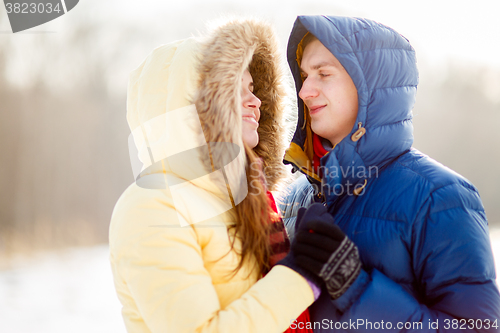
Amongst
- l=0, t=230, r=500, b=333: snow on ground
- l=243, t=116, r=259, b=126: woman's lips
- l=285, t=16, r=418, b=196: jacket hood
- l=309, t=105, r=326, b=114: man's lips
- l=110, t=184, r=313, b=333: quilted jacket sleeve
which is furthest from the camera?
l=0, t=230, r=500, b=333: snow on ground

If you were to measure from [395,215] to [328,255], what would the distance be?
29 centimetres

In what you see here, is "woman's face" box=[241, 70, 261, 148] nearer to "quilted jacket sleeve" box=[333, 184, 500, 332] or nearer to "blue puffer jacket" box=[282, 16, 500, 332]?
"blue puffer jacket" box=[282, 16, 500, 332]

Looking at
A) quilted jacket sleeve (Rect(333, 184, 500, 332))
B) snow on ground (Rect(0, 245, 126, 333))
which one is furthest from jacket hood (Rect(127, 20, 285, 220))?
snow on ground (Rect(0, 245, 126, 333))

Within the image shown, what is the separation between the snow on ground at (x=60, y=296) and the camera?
331 cm

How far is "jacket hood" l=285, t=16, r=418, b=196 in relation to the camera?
1299 mm

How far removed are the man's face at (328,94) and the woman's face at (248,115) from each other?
0.25 metres

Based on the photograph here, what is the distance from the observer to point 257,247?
113 centimetres

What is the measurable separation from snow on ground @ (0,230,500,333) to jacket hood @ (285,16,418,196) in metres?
3.01

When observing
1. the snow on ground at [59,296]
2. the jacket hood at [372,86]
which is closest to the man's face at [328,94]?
the jacket hood at [372,86]

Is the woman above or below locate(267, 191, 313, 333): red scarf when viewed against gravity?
above

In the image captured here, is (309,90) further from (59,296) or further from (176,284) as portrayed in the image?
(59,296)

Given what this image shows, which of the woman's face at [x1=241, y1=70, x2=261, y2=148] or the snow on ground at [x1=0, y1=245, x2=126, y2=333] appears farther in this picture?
the snow on ground at [x1=0, y1=245, x2=126, y2=333]

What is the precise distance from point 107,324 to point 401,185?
321cm

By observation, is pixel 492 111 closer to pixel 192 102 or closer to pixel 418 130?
pixel 418 130
